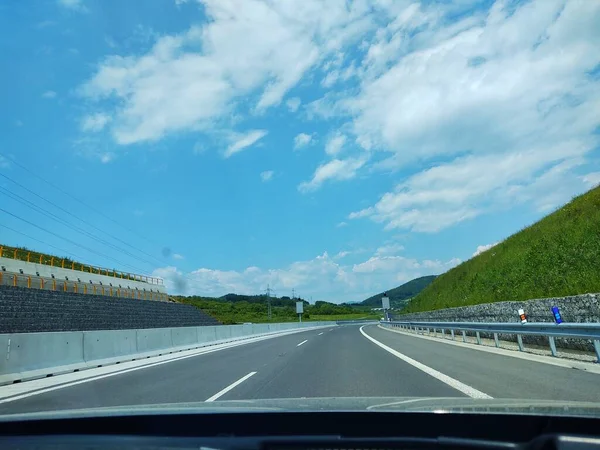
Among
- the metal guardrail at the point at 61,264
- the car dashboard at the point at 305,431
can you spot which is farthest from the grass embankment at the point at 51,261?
the car dashboard at the point at 305,431

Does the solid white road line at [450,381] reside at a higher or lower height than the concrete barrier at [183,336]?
lower

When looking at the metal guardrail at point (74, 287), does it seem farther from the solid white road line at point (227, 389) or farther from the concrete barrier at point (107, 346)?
the solid white road line at point (227, 389)

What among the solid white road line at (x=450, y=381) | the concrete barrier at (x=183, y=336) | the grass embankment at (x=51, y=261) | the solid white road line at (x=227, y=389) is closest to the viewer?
the solid white road line at (x=450, y=381)

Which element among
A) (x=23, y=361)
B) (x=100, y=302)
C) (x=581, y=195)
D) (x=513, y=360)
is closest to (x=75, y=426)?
(x=23, y=361)

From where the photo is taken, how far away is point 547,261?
1102 inches

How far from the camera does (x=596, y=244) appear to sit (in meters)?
23.5

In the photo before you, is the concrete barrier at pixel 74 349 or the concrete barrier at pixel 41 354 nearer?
the concrete barrier at pixel 41 354

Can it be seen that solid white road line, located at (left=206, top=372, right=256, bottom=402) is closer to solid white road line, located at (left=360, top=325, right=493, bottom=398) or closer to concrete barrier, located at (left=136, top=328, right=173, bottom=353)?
solid white road line, located at (left=360, top=325, right=493, bottom=398)

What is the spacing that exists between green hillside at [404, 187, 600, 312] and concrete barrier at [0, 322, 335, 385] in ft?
→ 54.6

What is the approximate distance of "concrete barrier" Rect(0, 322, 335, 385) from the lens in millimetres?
12430

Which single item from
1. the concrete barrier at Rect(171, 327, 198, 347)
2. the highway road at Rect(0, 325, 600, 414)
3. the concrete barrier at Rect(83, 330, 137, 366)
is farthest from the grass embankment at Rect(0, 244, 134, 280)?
the highway road at Rect(0, 325, 600, 414)

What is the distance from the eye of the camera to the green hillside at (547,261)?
76.9 feet

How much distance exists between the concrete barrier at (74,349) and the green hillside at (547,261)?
1664 centimetres

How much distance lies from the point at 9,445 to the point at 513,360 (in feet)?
41.4
